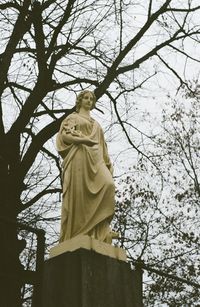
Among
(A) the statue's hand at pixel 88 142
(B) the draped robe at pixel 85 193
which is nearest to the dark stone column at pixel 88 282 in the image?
(B) the draped robe at pixel 85 193

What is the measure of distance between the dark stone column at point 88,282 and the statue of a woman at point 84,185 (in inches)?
13.7

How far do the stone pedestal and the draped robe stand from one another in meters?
0.33

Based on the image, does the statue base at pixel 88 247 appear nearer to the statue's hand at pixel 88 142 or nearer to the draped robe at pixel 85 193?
the draped robe at pixel 85 193

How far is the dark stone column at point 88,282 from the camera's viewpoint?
205 inches

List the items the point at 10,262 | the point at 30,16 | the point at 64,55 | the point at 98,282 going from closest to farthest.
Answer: the point at 98,282
the point at 10,262
the point at 30,16
the point at 64,55

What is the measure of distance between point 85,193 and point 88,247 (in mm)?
676

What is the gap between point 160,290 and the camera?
15.5 m

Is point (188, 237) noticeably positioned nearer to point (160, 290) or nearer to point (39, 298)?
point (160, 290)

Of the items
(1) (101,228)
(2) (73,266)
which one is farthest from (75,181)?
(2) (73,266)

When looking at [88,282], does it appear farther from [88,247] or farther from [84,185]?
[84,185]

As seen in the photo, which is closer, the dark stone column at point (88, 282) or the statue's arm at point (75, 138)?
the dark stone column at point (88, 282)

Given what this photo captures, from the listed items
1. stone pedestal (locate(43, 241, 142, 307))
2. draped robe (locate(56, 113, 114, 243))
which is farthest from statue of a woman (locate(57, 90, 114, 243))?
stone pedestal (locate(43, 241, 142, 307))

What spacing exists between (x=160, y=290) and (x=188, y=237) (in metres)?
1.76

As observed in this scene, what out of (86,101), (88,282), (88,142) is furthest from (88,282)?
(86,101)
